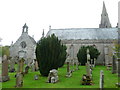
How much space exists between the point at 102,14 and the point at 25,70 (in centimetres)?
3370

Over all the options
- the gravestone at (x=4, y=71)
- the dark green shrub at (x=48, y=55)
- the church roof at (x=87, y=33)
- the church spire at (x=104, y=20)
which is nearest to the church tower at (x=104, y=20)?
the church spire at (x=104, y=20)

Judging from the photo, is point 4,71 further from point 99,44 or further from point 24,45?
point 99,44

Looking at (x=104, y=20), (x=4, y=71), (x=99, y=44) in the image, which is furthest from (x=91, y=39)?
(x=4, y=71)

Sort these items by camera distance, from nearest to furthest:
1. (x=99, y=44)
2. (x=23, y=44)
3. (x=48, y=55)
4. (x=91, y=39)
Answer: (x=48, y=55) → (x=99, y=44) → (x=91, y=39) → (x=23, y=44)

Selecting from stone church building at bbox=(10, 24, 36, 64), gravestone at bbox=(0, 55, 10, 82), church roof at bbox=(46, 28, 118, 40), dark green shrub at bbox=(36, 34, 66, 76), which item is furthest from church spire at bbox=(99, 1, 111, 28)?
gravestone at bbox=(0, 55, 10, 82)

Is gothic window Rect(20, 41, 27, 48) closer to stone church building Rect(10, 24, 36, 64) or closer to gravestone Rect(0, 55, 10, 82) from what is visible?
stone church building Rect(10, 24, 36, 64)

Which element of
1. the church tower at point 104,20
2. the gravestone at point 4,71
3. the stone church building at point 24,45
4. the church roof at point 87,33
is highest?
the church tower at point 104,20

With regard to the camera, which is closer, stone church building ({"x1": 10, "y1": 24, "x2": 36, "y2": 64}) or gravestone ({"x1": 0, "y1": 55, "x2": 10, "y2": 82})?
gravestone ({"x1": 0, "y1": 55, "x2": 10, "y2": 82})

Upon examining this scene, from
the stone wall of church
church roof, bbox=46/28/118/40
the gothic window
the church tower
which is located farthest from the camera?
the church tower

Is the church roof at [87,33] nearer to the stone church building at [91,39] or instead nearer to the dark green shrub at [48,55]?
the stone church building at [91,39]

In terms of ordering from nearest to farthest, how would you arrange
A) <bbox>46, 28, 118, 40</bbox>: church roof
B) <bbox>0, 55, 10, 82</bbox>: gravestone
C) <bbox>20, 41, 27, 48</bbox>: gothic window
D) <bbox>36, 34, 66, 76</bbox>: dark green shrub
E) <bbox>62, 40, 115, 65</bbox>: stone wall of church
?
<bbox>0, 55, 10, 82</bbox>: gravestone < <bbox>36, 34, 66, 76</bbox>: dark green shrub < <bbox>62, 40, 115, 65</bbox>: stone wall of church < <bbox>20, 41, 27, 48</bbox>: gothic window < <bbox>46, 28, 118, 40</bbox>: church roof

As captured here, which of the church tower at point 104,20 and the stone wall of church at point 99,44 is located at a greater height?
the church tower at point 104,20

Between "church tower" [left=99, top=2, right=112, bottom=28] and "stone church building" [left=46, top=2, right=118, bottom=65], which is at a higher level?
"church tower" [left=99, top=2, right=112, bottom=28]

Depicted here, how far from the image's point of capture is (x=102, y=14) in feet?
131
